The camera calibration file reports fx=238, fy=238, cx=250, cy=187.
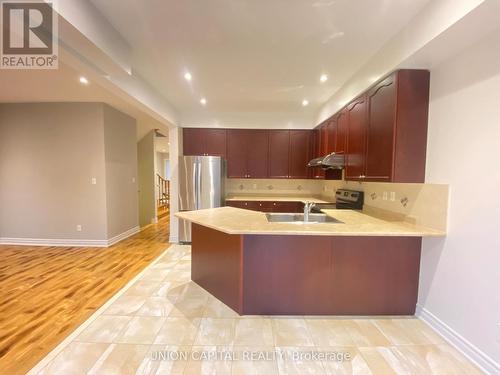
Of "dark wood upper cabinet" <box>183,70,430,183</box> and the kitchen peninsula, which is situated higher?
"dark wood upper cabinet" <box>183,70,430,183</box>

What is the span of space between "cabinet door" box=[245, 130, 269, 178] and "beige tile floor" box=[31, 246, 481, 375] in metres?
2.87

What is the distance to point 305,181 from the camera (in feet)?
16.7

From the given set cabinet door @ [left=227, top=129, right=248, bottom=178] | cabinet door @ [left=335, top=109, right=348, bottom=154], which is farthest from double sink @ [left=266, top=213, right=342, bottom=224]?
cabinet door @ [left=227, top=129, right=248, bottom=178]

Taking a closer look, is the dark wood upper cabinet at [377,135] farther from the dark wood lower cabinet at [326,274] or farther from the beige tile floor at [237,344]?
the beige tile floor at [237,344]

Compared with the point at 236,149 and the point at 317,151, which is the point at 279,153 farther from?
the point at 236,149

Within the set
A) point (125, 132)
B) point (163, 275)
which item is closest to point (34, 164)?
point (125, 132)

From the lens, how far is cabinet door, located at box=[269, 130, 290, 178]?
4.77 metres

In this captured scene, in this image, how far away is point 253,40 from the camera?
217 centimetres

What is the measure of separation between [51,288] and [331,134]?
4.15 meters

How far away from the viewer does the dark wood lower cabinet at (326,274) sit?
216cm

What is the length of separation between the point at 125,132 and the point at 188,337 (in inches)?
167

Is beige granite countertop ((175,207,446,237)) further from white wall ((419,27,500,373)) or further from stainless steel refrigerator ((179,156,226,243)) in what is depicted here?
stainless steel refrigerator ((179,156,226,243))

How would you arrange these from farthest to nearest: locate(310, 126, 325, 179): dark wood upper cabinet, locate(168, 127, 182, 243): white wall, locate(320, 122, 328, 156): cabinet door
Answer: locate(168, 127, 182, 243): white wall → locate(310, 126, 325, 179): dark wood upper cabinet → locate(320, 122, 328, 156): cabinet door

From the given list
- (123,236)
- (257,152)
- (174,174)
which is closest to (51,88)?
(174,174)
